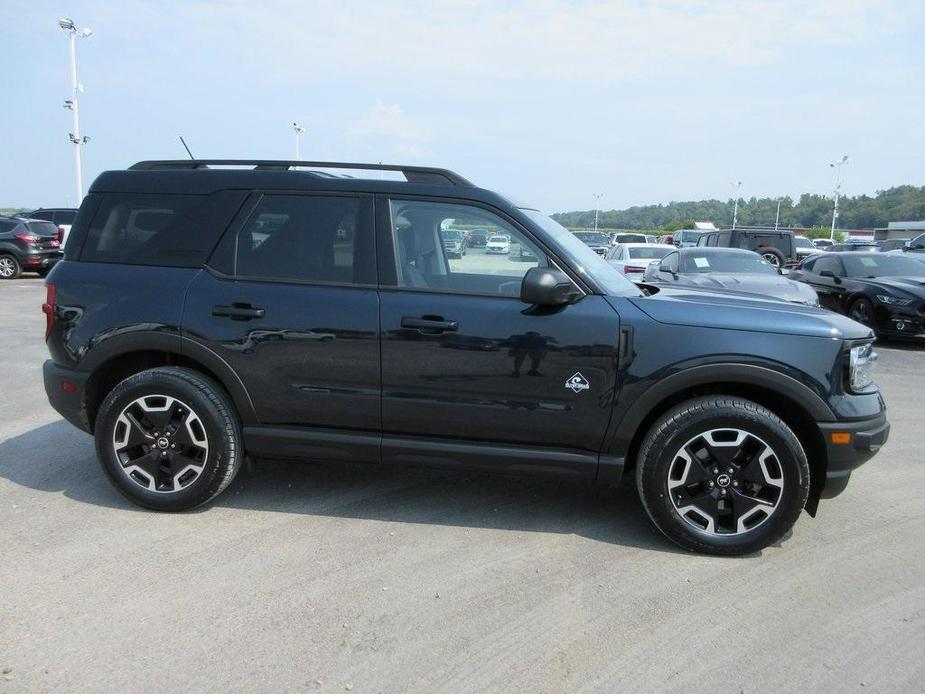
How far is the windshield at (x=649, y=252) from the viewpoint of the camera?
1744cm

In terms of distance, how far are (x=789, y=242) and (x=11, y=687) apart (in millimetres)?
18006

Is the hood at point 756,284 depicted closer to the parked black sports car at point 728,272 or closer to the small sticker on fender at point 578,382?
the parked black sports car at point 728,272

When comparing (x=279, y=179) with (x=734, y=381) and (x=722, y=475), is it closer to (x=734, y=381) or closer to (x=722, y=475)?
(x=734, y=381)

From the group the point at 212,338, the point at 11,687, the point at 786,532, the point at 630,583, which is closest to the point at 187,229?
the point at 212,338

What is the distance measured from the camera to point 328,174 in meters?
4.04

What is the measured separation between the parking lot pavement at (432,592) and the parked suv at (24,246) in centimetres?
1680

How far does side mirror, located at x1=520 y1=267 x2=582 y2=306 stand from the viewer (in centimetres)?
349

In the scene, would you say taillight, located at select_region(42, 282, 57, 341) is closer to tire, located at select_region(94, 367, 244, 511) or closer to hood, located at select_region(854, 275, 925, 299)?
tire, located at select_region(94, 367, 244, 511)

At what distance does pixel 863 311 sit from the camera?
1120cm

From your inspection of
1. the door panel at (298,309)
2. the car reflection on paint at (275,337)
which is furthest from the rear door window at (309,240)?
the car reflection on paint at (275,337)

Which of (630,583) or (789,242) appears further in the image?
(789,242)

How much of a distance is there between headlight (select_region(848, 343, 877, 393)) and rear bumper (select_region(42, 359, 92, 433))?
4.12 metres

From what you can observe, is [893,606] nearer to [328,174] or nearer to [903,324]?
[328,174]

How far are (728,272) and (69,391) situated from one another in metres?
10.0
